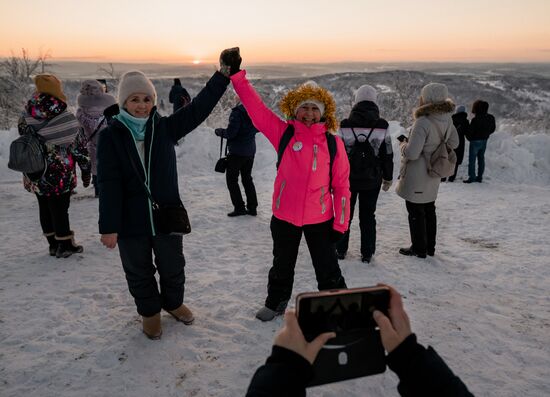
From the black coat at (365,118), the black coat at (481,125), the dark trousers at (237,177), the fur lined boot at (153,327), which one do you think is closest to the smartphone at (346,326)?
the fur lined boot at (153,327)

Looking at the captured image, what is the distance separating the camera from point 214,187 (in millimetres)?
8727

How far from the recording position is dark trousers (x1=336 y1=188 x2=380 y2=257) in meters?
4.61

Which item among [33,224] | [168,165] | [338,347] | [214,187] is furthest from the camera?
[214,187]

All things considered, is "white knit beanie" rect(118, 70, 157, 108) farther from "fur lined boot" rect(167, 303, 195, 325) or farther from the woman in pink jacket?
"fur lined boot" rect(167, 303, 195, 325)

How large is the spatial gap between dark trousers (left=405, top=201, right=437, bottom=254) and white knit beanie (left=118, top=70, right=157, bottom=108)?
11.8 ft

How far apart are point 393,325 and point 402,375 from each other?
156 mm

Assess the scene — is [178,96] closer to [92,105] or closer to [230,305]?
[92,105]

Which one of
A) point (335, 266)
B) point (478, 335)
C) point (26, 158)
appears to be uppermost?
point (26, 158)

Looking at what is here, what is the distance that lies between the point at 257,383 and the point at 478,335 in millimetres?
2995

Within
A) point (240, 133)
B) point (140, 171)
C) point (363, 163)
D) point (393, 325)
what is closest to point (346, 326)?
point (393, 325)

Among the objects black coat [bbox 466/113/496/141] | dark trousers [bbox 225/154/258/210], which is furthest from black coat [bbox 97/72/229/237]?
black coat [bbox 466/113/496/141]

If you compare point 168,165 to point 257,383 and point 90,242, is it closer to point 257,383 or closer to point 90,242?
point 257,383

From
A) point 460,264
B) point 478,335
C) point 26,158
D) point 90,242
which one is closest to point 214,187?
point 90,242

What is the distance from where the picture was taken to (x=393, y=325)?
1287 mm
